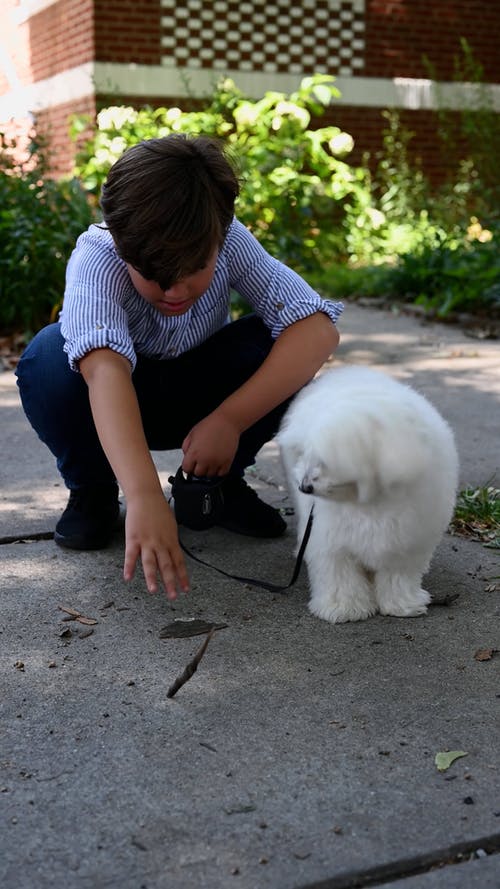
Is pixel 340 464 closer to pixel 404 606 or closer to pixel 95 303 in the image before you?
pixel 404 606

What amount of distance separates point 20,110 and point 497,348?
26.4ft

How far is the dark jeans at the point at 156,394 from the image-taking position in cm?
301

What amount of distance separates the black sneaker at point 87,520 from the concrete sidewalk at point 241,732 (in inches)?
1.9

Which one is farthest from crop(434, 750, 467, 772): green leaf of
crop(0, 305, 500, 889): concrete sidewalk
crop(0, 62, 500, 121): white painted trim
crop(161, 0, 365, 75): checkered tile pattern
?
crop(161, 0, 365, 75): checkered tile pattern

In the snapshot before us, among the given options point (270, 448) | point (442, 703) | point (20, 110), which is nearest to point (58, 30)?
point (20, 110)

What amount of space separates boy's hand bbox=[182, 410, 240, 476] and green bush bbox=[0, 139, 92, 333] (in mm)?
3344

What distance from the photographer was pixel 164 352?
3.06 m

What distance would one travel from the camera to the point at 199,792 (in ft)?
6.11

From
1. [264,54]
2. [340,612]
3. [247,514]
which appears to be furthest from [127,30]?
[340,612]

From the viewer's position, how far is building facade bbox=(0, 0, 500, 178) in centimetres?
995

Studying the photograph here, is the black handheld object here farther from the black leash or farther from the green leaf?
the green leaf

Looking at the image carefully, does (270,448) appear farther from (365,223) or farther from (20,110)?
(20,110)

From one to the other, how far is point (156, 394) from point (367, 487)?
97 cm

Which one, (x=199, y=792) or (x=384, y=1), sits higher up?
(x=384, y=1)
